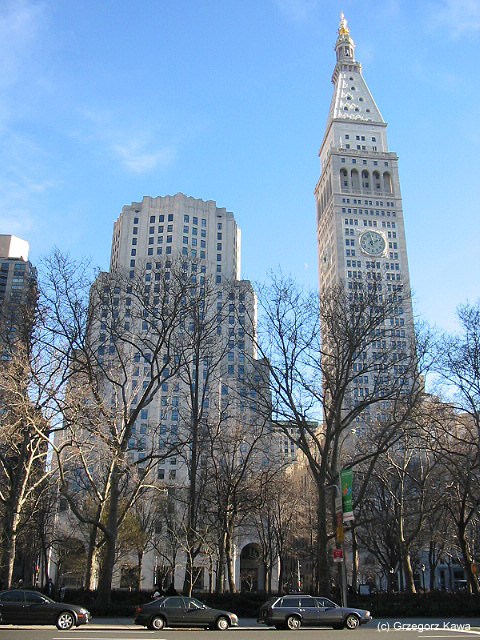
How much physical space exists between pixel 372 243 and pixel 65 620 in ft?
380

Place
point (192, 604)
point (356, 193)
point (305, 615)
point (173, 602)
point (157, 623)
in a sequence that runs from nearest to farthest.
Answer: point (157, 623) → point (305, 615) → point (173, 602) → point (192, 604) → point (356, 193)

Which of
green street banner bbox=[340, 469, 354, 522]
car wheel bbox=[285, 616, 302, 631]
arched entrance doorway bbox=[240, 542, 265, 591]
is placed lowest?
arched entrance doorway bbox=[240, 542, 265, 591]

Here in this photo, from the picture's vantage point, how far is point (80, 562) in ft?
185

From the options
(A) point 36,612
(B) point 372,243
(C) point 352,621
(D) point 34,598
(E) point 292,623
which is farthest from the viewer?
(B) point 372,243

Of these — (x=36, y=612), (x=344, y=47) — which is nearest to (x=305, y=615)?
(x=36, y=612)

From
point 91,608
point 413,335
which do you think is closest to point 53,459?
point 91,608

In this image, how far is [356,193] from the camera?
134m

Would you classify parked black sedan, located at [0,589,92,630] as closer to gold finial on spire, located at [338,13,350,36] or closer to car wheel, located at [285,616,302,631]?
car wheel, located at [285,616,302,631]

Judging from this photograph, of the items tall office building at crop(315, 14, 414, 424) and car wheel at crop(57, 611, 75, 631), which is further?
tall office building at crop(315, 14, 414, 424)

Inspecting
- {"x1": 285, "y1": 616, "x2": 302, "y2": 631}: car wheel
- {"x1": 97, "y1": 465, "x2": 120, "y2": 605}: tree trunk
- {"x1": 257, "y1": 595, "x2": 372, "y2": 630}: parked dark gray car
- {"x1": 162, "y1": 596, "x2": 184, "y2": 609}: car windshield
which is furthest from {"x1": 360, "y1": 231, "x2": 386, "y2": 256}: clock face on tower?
{"x1": 162, "y1": 596, "x2": 184, "y2": 609}: car windshield

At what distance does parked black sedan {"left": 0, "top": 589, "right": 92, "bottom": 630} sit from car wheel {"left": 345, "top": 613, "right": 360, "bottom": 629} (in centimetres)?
1020

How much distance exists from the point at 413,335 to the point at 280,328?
27.7 ft

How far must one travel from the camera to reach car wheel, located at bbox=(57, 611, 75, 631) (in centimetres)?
2012

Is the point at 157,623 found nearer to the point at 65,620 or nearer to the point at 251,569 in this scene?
the point at 65,620
